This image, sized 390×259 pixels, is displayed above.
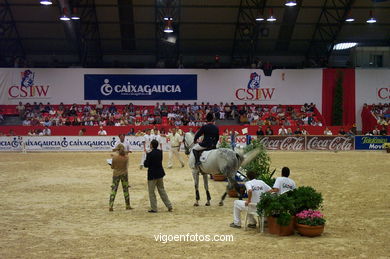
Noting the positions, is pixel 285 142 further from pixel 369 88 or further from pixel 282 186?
pixel 282 186

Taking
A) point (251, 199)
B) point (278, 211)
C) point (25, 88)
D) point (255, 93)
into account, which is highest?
point (25, 88)

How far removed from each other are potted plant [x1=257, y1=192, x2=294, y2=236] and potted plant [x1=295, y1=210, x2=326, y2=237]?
7.1 inches

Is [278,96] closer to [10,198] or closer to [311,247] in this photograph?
[10,198]

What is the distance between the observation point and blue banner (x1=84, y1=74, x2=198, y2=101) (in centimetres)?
3875

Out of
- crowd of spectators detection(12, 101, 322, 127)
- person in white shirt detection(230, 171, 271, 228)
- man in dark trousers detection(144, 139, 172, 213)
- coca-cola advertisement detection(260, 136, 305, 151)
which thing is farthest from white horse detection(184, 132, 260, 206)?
crowd of spectators detection(12, 101, 322, 127)

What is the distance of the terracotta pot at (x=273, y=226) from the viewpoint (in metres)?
9.34

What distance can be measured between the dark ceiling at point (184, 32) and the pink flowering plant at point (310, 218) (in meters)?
28.0

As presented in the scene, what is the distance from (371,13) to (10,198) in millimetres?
31163

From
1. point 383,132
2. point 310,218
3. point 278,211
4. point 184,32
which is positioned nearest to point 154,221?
point 278,211

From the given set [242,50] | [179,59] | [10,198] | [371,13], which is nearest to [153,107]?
[179,59]

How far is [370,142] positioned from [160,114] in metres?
15.7

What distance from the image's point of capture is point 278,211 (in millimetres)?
9328

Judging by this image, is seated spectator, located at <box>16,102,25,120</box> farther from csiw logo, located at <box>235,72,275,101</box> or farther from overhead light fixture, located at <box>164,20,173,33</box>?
csiw logo, located at <box>235,72,275,101</box>

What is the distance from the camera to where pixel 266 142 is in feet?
106
